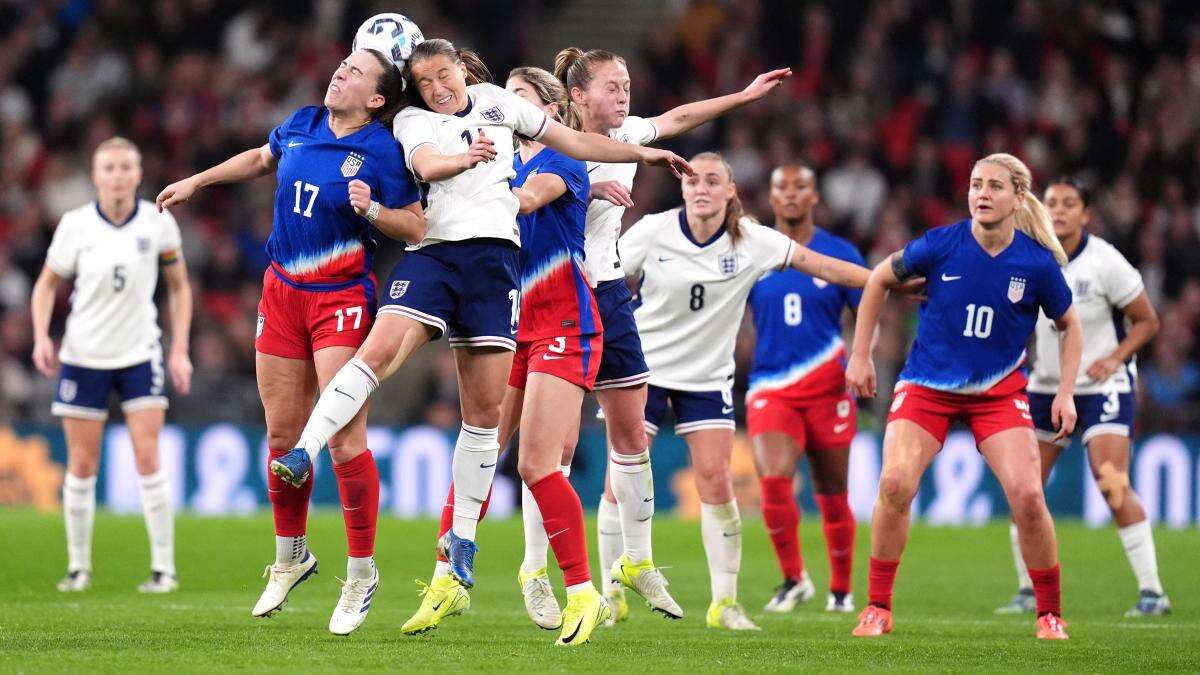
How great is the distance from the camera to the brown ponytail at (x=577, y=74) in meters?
8.03

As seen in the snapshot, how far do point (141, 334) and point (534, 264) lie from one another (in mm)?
4002

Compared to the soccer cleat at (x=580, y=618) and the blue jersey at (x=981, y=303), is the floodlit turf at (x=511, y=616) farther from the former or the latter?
the blue jersey at (x=981, y=303)

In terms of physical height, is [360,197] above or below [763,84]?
below

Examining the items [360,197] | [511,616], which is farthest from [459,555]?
[511,616]

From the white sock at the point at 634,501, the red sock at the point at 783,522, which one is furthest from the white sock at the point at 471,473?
the red sock at the point at 783,522

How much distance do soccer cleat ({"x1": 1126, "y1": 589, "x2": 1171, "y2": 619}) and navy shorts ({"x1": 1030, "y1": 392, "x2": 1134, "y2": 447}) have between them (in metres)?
1.00

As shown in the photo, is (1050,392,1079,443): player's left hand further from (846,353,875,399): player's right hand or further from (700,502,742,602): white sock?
(700,502,742,602): white sock

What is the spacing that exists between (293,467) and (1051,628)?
3.88m

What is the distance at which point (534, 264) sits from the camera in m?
7.73

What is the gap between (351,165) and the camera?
7.25 metres

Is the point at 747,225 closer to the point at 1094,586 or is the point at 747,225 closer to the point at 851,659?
the point at 851,659

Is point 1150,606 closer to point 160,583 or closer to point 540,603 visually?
point 540,603

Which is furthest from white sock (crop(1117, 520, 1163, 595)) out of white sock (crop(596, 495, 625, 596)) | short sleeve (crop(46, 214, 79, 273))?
short sleeve (crop(46, 214, 79, 273))

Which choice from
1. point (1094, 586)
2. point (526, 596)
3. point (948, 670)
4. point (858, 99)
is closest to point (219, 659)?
point (526, 596)
